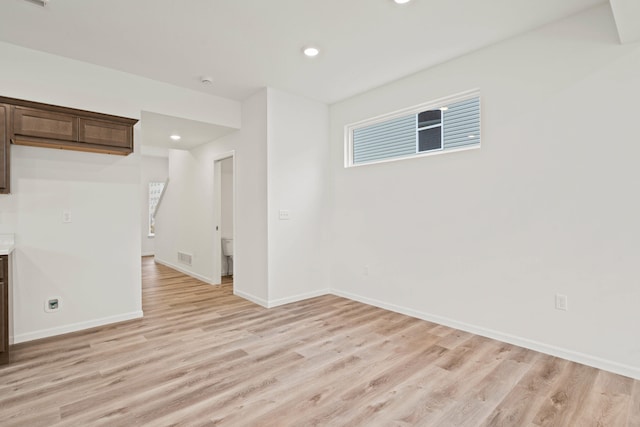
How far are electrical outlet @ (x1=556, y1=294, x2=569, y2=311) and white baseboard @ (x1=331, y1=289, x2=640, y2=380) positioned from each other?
0.33 meters

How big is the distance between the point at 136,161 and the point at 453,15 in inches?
135

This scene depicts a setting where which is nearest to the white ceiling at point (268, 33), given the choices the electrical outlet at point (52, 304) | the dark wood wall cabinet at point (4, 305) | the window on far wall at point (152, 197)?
the dark wood wall cabinet at point (4, 305)

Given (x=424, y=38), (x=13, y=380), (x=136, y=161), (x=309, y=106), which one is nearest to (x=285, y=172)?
(x=309, y=106)

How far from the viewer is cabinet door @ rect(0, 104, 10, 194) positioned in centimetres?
271

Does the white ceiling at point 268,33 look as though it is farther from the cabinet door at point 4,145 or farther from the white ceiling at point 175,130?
the cabinet door at point 4,145

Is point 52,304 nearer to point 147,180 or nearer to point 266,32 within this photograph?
point 266,32

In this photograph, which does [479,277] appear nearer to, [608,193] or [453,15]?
[608,193]

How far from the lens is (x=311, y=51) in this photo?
3.12m

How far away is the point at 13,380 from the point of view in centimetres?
231

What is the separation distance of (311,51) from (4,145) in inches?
109

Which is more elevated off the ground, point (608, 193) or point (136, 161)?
point (136, 161)

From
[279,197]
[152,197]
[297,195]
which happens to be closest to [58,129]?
[279,197]

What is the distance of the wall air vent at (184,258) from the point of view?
19.9 ft

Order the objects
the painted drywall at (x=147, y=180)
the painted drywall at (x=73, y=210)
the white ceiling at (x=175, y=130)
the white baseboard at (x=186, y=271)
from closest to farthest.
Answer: the painted drywall at (x=73, y=210) < the white ceiling at (x=175, y=130) < the white baseboard at (x=186, y=271) < the painted drywall at (x=147, y=180)
